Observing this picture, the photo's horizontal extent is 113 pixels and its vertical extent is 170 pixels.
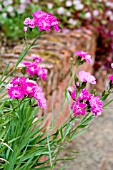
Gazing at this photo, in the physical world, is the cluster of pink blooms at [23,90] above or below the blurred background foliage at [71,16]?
above

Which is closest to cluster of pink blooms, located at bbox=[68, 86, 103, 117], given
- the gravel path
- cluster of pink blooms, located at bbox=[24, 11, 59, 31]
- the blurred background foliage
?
cluster of pink blooms, located at bbox=[24, 11, 59, 31]

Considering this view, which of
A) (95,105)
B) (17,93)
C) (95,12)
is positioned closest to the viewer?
(17,93)

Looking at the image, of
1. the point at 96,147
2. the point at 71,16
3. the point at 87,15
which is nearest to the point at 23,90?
the point at 96,147

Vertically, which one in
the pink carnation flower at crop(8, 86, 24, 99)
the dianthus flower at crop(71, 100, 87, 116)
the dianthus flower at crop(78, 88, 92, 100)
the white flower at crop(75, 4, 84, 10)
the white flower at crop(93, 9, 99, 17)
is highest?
the pink carnation flower at crop(8, 86, 24, 99)

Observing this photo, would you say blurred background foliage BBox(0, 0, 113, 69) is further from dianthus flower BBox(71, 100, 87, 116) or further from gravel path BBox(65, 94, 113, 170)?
dianthus flower BBox(71, 100, 87, 116)

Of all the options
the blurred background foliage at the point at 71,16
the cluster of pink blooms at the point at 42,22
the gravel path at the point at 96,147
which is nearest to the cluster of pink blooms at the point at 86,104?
the cluster of pink blooms at the point at 42,22

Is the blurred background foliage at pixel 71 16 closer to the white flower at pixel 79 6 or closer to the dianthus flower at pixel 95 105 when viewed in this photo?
the white flower at pixel 79 6

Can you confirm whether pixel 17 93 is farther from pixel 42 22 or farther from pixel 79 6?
pixel 79 6
